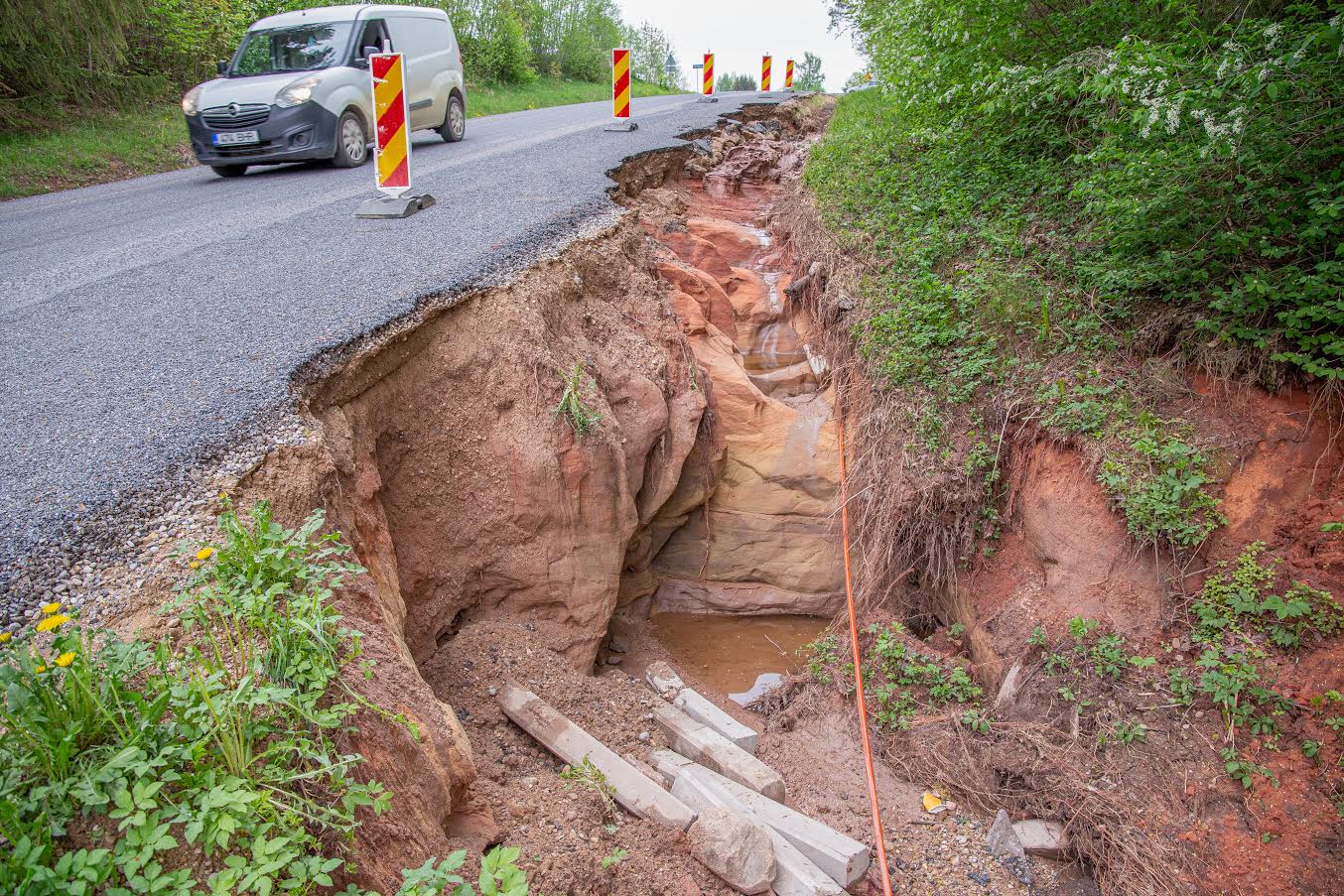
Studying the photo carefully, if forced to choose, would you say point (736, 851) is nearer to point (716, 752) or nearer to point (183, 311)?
point (716, 752)

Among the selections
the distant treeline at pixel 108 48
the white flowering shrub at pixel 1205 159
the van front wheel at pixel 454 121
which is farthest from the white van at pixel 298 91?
the white flowering shrub at pixel 1205 159

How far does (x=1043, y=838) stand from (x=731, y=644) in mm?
2948

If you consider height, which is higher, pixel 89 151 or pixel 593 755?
pixel 89 151

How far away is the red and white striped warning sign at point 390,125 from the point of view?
21.2ft

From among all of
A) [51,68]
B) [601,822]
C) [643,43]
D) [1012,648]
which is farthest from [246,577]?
[643,43]

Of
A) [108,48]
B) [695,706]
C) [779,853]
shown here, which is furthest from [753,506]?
[108,48]

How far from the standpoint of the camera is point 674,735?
436cm

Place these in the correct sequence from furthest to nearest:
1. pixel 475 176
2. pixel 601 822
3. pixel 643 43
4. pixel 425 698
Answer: pixel 643 43
pixel 475 176
pixel 601 822
pixel 425 698

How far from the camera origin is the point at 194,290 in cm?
481

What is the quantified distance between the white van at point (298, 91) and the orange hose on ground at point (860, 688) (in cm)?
647

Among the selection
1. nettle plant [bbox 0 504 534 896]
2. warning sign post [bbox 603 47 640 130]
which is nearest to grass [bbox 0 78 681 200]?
warning sign post [bbox 603 47 640 130]

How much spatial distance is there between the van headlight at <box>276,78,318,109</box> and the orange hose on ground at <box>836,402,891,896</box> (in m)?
6.54

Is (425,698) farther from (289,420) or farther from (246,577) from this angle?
(289,420)

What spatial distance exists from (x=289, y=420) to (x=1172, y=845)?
455 cm
